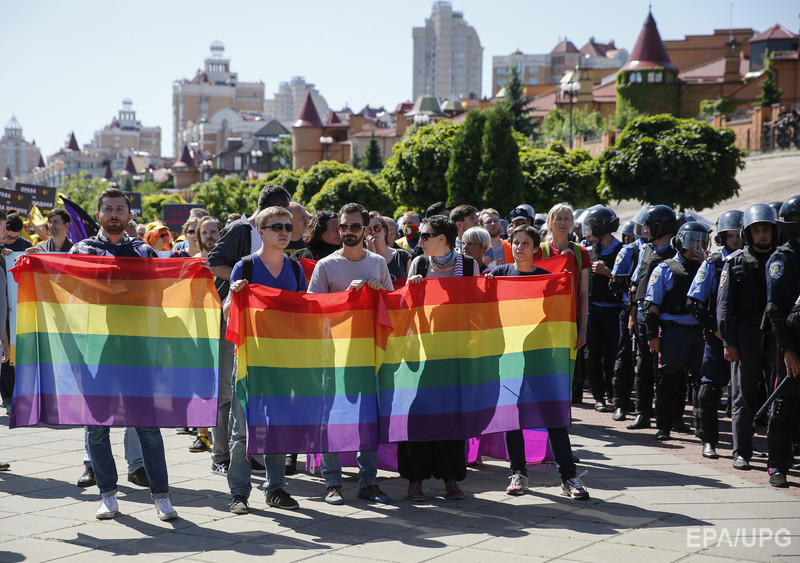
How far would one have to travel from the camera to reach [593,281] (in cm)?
1082

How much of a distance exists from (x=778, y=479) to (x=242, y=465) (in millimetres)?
4084

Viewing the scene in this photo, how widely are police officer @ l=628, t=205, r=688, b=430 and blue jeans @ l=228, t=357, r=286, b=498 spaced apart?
4.29 meters

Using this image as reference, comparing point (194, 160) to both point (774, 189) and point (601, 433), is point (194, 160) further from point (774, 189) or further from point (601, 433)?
point (601, 433)

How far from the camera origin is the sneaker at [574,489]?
6.60m

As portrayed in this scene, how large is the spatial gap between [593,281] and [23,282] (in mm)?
6509

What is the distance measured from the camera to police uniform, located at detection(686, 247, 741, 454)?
26.9ft

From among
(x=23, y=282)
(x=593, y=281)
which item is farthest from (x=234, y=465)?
(x=593, y=281)

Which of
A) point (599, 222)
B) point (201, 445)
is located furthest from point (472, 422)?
point (599, 222)

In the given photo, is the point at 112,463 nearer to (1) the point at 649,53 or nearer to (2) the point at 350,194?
(2) the point at 350,194

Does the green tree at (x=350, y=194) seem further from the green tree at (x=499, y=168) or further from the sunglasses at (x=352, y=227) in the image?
the sunglasses at (x=352, y=227)

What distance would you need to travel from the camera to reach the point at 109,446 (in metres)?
6.36

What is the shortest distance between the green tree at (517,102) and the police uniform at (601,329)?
228 ft

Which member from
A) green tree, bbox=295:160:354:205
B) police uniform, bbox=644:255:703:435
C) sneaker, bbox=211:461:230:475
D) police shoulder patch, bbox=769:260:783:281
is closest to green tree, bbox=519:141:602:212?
green tree, bbox=295:160:354:205

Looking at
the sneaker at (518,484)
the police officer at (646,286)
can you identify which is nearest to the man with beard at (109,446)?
the sneaker at (518,484)
